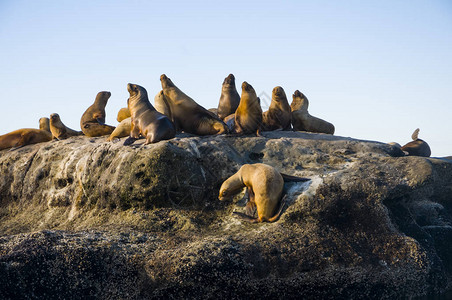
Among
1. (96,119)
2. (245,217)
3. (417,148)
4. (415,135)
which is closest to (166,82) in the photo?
(96,119)

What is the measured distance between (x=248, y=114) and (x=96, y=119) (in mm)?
3715

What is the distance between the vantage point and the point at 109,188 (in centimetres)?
745

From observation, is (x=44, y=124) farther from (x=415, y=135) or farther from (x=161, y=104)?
(x=415, y=135)

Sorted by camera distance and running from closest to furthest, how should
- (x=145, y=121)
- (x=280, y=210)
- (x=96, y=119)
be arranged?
1. (x=280, y=210)
2. (x=145, y=121)
3. (x=96, y=119)

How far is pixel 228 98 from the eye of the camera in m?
11.0

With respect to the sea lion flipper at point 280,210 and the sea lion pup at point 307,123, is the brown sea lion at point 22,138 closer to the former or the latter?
the sea lion pup at point 307,123

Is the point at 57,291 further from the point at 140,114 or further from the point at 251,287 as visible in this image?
the point at 140,114

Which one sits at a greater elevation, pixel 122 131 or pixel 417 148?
pixel 122 131

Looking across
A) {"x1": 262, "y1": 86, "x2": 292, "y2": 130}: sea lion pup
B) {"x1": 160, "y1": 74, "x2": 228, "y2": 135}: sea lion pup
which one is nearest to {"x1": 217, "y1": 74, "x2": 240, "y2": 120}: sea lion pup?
{"x1": 262, "y1": 86, "x2": 292, "y2": 130}: sea lion pup

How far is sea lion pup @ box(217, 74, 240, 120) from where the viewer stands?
431 inches

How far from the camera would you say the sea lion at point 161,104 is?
32.0 ft

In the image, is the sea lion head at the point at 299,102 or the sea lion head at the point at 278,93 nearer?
the sea lion head at the point at 278,93

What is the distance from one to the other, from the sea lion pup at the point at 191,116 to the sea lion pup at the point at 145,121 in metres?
0.46

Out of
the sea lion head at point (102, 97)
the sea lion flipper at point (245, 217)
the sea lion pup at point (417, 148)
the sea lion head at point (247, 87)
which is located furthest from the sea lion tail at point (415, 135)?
the sea lion head at point (102, 97)
